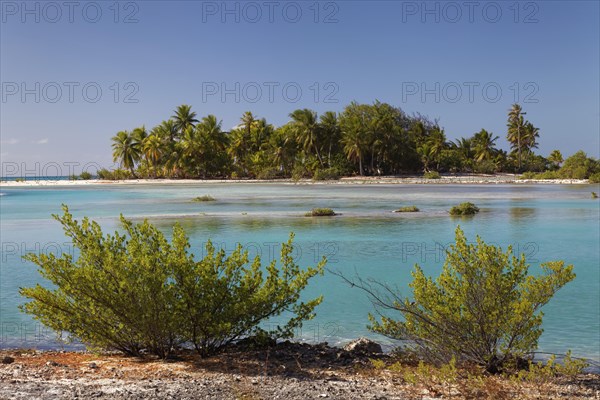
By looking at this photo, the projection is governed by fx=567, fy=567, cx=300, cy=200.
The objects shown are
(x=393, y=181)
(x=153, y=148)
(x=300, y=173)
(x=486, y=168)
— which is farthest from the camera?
(x=486, y=168)

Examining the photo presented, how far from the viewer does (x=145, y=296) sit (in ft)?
20.9

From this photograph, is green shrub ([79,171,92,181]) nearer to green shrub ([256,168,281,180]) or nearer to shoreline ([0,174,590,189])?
shoreline ([0,174,590,189])

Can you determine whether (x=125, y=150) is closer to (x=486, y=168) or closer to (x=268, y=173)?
(x=268, y=173)

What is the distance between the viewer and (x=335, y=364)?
6.85 m

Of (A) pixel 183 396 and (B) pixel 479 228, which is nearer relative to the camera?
(A) pixel 183 396

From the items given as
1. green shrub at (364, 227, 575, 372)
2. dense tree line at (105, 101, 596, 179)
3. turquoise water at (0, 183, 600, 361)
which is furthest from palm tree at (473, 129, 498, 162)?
green shrub at (364, 227, 575, 372)

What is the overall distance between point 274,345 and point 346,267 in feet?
28.8

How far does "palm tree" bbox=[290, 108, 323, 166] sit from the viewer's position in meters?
82.3

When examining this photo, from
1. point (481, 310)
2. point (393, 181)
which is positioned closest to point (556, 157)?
point (393, 181)

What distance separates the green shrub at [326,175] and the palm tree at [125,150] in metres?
29.5

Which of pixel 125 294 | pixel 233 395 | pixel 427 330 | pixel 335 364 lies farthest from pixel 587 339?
pixel 125 294

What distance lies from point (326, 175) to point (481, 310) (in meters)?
75.4

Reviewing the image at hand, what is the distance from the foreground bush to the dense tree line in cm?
7437

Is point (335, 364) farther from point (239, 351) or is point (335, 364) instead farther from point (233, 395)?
point (233, 395)
